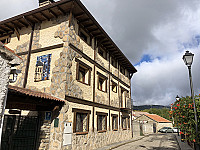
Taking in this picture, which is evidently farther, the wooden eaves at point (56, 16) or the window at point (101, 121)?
the window at point (101, 121)

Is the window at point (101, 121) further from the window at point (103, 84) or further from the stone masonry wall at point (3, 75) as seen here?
the stone masonry wall at point (3, 75)

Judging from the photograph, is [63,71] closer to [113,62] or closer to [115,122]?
[113,62]

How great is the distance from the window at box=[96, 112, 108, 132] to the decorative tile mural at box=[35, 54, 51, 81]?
4.77 m

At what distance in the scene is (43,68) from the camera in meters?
9.83

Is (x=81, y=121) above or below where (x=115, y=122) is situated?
above

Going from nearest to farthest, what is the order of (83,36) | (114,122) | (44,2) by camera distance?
(83,36) < (44,2) < (114,122)

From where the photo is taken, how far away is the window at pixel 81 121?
369 inches

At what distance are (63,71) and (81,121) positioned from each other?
346 centimetres

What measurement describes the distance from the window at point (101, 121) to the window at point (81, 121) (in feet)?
4.99

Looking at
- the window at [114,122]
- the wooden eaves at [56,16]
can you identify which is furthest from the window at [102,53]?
the window at [114,122]

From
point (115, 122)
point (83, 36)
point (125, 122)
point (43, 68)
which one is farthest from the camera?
point (125, 122)

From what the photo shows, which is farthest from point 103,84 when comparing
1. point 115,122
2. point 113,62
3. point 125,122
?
point 125,122

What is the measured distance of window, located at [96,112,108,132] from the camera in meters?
12.2

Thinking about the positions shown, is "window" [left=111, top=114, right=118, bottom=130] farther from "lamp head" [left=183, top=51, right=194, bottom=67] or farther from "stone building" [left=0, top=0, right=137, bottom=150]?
"lamp head" [left=183, top=51, right=194, bottom=67]
